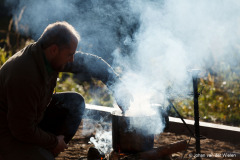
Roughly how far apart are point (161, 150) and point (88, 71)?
1.20m

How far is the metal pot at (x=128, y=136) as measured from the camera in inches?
120

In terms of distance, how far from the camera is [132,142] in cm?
309

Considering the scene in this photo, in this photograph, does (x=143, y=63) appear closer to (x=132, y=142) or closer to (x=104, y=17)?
(x=104, y=17)

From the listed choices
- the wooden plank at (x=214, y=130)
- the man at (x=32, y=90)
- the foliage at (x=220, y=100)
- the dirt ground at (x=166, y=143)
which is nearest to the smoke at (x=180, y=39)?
the foliage at (x=220, y=100)

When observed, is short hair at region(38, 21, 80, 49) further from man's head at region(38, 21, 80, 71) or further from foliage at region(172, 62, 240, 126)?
foliage at region(172, 62, 240, 126)

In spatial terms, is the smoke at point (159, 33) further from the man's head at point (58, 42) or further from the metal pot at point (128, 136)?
the man's head at point (58, 42)

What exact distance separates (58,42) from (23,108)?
62 centimetres

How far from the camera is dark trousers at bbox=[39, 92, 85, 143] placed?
3.17m

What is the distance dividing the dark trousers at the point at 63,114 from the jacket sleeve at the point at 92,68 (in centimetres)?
35

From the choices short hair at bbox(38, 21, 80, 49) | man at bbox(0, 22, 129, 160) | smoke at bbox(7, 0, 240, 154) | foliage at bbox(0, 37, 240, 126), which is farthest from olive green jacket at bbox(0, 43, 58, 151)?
foliage at bbox(0, 37, 240, 126)

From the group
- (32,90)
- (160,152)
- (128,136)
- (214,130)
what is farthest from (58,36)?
(214,130)

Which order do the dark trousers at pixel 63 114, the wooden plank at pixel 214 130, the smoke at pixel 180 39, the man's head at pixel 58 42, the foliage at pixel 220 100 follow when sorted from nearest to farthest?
1. the man's head at pixel 58 42
2. the dark trousers at pixel 63 114
3. the wooden plank at pixel 214 130
4. the foliage at pixel 220 100
5. the smoke at pixel 180 39

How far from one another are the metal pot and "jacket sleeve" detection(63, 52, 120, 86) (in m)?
0.44

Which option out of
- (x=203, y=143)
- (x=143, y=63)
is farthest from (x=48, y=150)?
(x=143, y=63)
